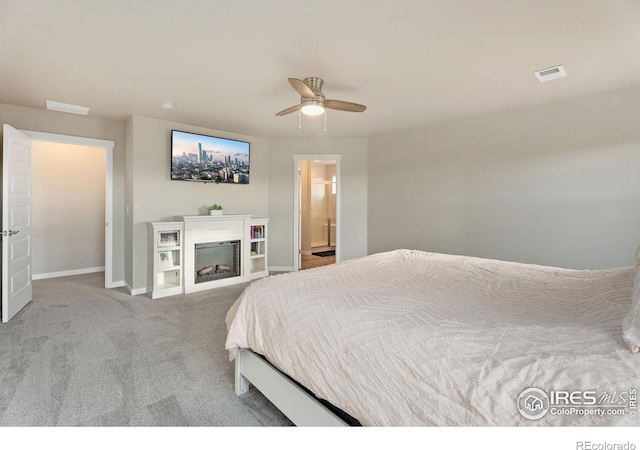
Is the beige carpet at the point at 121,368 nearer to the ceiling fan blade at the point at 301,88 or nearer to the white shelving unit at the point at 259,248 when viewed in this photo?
the white shelving unit at the point at 259,248

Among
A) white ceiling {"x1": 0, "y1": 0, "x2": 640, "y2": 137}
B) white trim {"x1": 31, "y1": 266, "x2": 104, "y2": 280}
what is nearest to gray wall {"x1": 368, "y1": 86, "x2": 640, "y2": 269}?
white ceiling {"x1": 0, "y1": 0, "x2": 640, "y2": 137}

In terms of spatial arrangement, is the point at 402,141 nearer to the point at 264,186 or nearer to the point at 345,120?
the point at 345,120

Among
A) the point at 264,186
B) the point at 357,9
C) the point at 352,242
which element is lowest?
the point at 352,242

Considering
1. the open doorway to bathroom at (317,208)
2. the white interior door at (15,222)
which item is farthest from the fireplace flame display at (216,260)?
the open doorway to bathroom at (317,208)

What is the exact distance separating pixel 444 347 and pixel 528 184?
3.26 meters

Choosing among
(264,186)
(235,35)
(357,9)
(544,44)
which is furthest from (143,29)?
(264,186)

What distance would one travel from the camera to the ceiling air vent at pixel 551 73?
252cm

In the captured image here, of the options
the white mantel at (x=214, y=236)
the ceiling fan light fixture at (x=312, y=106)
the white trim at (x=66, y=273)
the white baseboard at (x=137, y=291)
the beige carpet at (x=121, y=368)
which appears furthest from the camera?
the white trim at (x=66, y=273)

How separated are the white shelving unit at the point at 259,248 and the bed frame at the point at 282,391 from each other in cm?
306

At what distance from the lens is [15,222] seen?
319cm

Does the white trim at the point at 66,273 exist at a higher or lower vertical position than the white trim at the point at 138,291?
higher

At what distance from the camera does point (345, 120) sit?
4074 millimetres

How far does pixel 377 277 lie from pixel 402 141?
10.6 feet

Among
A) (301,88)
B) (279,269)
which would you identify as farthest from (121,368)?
(279,269)
